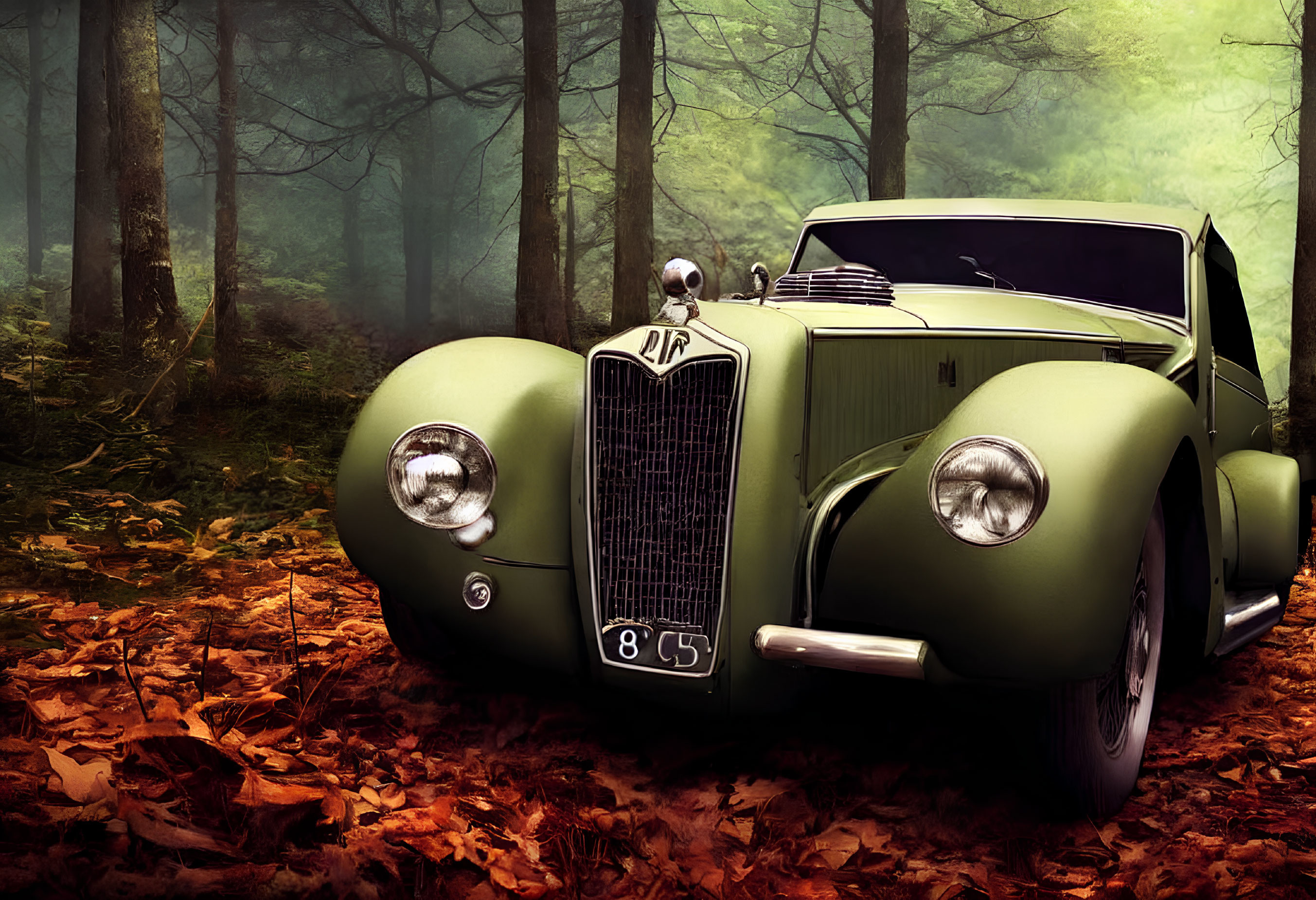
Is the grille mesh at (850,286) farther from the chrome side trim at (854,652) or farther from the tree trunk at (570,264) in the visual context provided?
the tree trunk at (570,264)

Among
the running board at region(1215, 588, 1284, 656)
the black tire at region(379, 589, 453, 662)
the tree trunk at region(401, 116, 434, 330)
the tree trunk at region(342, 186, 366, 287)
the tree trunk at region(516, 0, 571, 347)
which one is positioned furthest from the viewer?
the tree trunk at region(342, 186, 366, 287)

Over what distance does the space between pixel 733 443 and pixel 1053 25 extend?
21112 millimetres

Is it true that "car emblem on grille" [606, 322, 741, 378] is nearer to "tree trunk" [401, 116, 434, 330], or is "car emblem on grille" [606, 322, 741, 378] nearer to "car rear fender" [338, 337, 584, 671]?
"car rear fender" [338, 337, 584, 671]

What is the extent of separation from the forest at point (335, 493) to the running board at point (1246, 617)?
0.27 m

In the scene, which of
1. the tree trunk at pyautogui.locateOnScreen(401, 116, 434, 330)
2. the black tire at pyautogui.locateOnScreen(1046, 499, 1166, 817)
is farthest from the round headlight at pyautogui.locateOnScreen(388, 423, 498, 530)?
the tree trunk at pyautogui.locateOnScreen(401, 116, 434, 330)

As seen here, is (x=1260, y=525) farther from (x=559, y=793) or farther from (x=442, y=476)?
(x=442, y=476)

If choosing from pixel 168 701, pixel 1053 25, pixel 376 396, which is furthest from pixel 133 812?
pixel 1053 25

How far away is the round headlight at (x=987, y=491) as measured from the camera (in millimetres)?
2646

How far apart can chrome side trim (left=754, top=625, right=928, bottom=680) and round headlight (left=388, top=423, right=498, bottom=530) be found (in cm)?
102

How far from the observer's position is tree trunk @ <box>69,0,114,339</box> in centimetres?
1279

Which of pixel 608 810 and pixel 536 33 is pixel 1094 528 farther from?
pixel 536 33

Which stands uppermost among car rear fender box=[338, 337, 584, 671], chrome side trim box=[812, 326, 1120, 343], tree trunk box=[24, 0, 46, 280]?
tree trunk box=[24, 0, 46, 280]

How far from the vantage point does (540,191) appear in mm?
9672

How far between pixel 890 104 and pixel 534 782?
925cm
